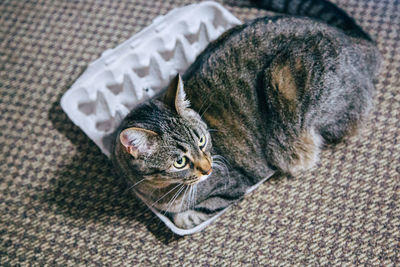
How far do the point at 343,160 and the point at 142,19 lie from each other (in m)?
1.06

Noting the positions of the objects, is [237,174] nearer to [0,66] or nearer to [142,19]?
[142,19]

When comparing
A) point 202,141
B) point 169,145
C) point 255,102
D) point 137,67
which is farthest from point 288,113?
point 137,67

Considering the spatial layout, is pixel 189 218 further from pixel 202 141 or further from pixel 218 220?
pixel 202 141

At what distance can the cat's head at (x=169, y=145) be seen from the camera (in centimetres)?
98

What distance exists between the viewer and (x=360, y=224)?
127 cm

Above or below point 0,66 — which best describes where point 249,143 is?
above

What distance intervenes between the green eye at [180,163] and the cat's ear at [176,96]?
128 millimetres

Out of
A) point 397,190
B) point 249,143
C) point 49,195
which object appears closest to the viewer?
point 249,143

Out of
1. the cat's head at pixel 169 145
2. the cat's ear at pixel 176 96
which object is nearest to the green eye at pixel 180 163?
the cat's head at pixel 169 145

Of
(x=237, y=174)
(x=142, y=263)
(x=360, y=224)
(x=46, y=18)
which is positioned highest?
(x=46, y=18)

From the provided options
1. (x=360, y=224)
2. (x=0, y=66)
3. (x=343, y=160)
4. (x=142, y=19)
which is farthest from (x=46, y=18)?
(x=360, y=224)

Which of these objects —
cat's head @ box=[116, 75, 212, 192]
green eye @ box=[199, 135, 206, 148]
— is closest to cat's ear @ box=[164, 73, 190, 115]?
cat's head @ box=[116, 75, 212, 192]

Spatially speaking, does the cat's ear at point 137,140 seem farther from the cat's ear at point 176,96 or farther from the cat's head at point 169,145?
the cat's ear at point 176,96

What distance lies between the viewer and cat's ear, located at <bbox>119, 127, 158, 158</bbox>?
0.91 metres
